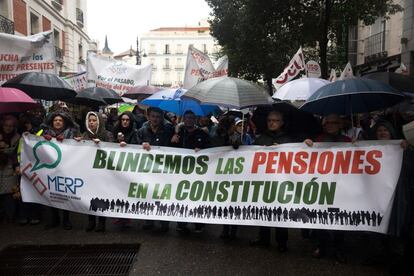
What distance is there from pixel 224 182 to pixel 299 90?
91.0 inches

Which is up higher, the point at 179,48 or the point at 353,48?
the point at 179,48

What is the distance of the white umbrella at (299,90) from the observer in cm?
642

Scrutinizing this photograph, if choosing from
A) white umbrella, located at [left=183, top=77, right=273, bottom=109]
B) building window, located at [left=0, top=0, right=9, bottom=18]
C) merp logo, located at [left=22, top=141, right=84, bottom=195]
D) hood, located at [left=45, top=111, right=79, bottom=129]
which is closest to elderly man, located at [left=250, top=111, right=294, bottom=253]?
white umbrella, located at [left=183, top=77, right=273, bottom=109]

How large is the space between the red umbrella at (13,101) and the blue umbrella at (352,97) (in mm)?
3825

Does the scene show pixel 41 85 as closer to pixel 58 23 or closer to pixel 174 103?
pixel 174 103

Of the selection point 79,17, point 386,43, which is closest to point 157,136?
point 386,43

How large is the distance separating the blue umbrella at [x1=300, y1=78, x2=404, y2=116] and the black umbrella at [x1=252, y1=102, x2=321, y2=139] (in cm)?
48

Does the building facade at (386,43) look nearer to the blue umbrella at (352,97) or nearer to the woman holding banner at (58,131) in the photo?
the blue umbrella at (352,97)

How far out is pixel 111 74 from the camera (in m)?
10.3

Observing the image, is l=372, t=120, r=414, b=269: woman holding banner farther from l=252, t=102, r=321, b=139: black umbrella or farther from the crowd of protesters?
l=252, t=102, r=321, b=139: black umbrella

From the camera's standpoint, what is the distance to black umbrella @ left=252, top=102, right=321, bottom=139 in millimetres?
5516

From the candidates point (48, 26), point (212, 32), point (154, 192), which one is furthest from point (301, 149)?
point (48, 26)

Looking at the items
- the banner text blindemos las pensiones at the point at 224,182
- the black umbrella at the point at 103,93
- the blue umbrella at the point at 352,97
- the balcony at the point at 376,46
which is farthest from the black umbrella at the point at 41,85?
the balcony at the point at 376,46

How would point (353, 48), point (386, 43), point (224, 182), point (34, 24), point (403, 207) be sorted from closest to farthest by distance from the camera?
point (403, 207)
point (224, 182)
point (386, 43)
point (34, 24)
point (353, 48)
